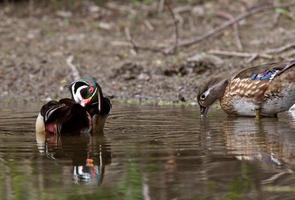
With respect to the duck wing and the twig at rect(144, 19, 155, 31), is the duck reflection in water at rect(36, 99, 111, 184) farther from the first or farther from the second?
the twig at rect(144, 19, 155, 31)

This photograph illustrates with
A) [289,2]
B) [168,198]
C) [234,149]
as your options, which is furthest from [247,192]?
[289,2]

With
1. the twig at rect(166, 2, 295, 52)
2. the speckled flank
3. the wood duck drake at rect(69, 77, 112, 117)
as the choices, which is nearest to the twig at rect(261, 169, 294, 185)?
the wood duck drake at rect(69, 77, 112, 117)

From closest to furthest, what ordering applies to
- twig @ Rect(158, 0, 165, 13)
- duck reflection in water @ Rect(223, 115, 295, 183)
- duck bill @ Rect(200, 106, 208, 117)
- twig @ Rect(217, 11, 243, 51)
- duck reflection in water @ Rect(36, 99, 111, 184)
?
duck reflection in water @ Rect(223, 115, 295, 183)
duck reflection in water @ Rect(36, 99, 111, 184)
duck bill @ Rect(200, 106, 208, 117)
twig @ Rect(217, 11, 243, 51)
twig @ Rect(158, 0, 165, 13)

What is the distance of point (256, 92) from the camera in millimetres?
8641

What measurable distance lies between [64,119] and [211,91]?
252 cm

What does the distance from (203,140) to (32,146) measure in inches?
50.1

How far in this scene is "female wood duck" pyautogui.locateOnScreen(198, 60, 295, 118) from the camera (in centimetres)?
843

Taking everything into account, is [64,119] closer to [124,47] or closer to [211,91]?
[211,91]

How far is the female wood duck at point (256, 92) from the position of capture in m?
8.43

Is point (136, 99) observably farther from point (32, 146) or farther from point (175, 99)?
point (32, 146)

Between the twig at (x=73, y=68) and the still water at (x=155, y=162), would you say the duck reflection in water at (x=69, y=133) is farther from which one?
the twig at (x=73, y=68)

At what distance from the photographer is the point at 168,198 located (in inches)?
173

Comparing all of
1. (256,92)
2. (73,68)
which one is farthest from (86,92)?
(73,68)

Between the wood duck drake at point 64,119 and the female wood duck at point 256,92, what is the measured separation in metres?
2.02
